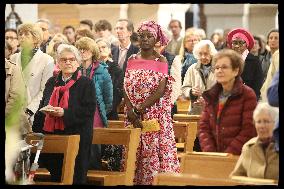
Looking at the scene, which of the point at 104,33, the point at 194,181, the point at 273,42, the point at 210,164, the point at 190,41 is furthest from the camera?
the point at 104,33

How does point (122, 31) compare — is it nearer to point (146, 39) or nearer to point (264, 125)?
point (146, 39)

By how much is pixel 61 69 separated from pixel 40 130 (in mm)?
508

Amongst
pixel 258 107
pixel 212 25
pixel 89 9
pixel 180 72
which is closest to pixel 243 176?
pixel 258 107

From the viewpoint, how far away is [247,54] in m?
8.86

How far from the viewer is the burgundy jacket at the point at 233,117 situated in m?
7.18

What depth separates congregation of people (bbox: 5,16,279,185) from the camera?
718cm

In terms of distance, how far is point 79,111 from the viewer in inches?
322

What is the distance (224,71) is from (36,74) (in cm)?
254

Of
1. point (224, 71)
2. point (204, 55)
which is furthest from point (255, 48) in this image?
point (224, 71)

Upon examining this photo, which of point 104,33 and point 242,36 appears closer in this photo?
point 242,36

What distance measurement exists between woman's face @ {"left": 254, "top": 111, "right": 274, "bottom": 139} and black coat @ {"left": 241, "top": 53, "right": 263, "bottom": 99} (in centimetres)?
152

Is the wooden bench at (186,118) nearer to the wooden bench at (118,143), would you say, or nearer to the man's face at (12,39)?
the wooden bench at (118,143)

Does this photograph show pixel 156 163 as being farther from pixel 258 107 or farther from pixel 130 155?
pixel 258 107
